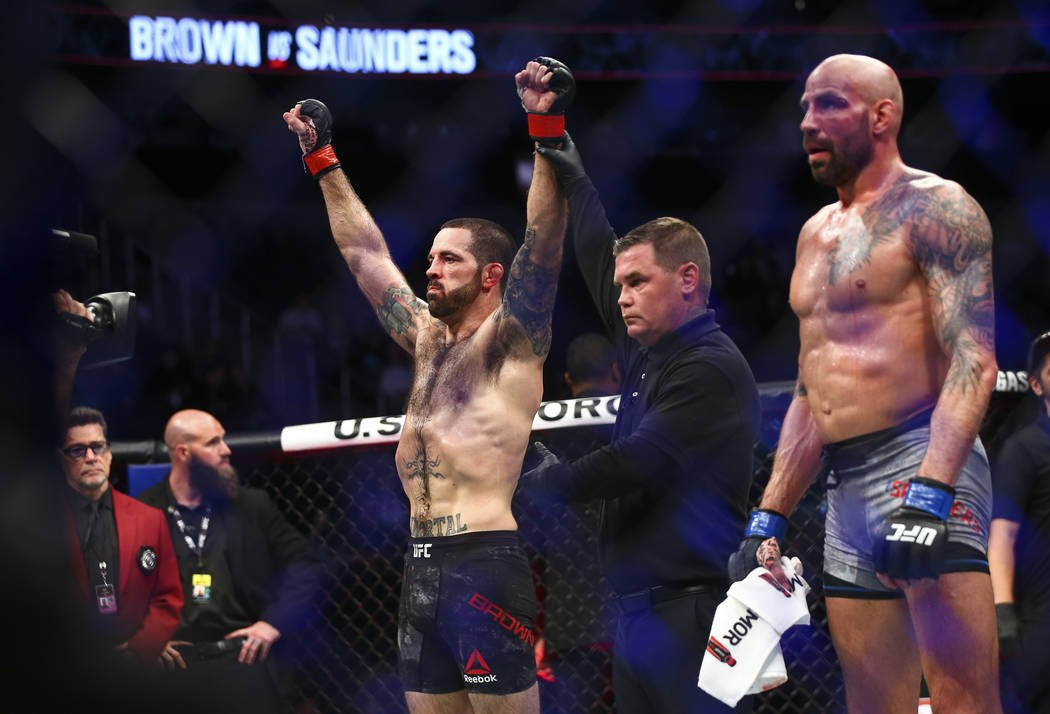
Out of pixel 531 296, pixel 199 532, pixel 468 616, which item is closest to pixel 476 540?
pixel 468 616

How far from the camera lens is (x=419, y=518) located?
269 centimetres

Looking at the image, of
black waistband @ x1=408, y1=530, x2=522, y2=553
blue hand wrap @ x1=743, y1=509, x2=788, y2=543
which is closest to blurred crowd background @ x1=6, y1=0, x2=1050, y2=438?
black waistband @ x1=408, y1=530, x2=522, y2=553

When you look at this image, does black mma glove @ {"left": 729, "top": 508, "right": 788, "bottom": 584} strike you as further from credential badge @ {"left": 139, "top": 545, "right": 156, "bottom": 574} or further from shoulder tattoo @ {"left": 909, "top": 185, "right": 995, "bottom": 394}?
credential badge @ {"left": 139, "top": 545, "right": 156, "bottom": 574}

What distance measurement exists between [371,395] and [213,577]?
15.7 feet

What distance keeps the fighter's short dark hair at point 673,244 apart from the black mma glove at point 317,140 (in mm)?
848

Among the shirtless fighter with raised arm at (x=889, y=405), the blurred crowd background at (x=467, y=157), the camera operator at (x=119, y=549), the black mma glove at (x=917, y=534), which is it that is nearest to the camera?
the black mma glove at (x=917, y=534)

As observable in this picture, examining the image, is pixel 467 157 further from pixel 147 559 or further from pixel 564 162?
pixel 564 162

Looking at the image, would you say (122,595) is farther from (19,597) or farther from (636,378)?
(19,597)

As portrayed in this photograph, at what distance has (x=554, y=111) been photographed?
99.8 inches

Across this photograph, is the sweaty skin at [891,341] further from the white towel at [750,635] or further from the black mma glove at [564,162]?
the black mma glove at [564,162]

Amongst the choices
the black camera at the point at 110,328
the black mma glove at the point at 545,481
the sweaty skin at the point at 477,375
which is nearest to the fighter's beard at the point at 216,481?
the sweaty skin at the point at 477,375

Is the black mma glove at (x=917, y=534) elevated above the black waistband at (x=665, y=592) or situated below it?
above

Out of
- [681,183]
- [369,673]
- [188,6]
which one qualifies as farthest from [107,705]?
[681,183]

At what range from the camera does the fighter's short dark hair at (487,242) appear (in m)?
2.86
